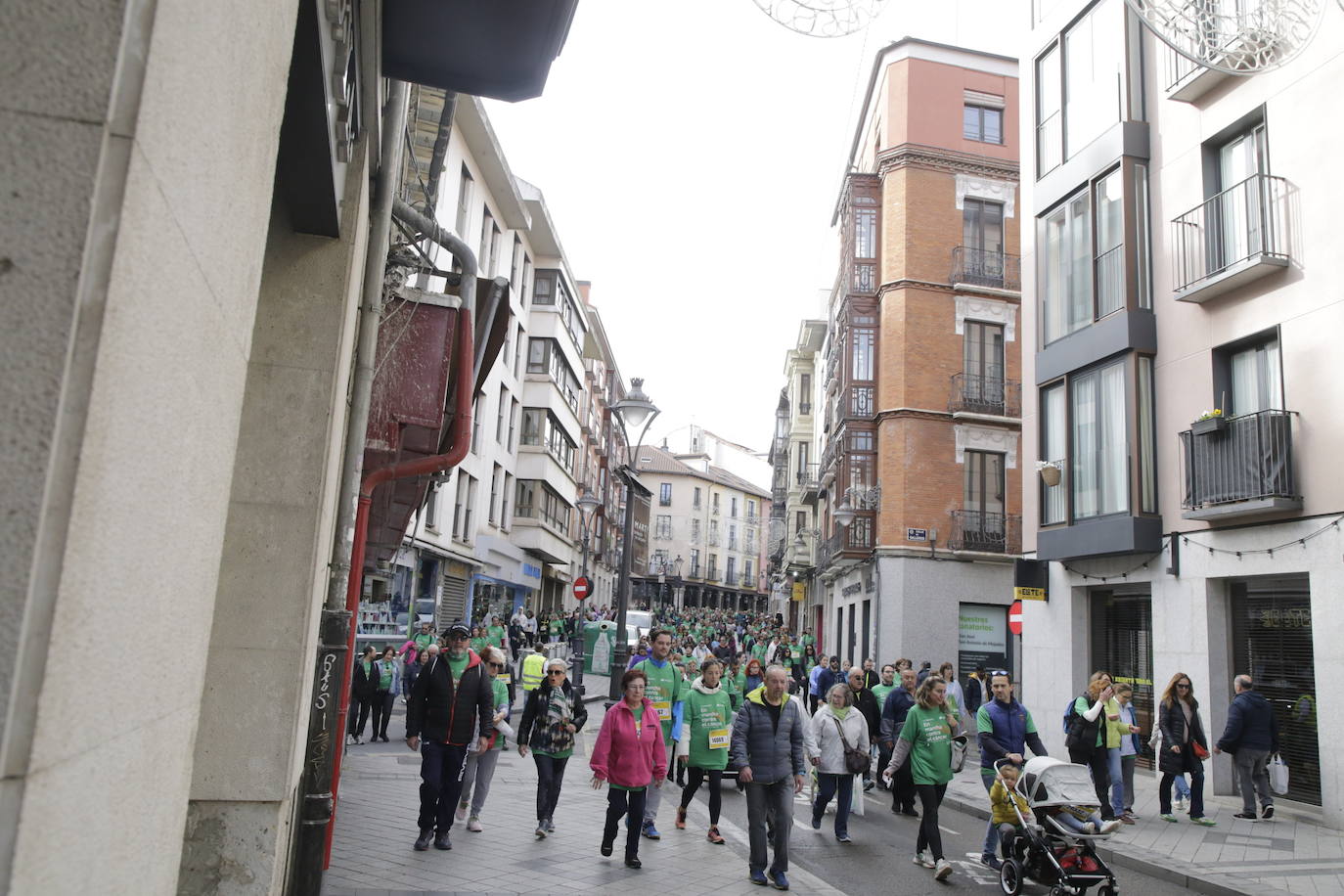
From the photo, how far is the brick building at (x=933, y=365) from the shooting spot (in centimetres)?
3070

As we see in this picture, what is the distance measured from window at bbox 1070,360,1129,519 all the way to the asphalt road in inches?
262

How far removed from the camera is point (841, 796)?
35.8 feet

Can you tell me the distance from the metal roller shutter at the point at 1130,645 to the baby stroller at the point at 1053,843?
8.96 metres

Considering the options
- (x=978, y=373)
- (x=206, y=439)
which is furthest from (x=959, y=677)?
(x=206, y=439)

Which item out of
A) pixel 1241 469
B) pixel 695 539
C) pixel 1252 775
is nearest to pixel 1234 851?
pixel 1252 775

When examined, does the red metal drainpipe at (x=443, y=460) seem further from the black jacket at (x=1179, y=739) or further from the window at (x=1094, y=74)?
the window at (x=1094, y=74)

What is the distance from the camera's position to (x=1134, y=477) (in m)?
17.0

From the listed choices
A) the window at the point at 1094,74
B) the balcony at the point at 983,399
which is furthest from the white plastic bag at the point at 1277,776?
the balcony at the point at 983,399

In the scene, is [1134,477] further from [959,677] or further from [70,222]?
[70,222]

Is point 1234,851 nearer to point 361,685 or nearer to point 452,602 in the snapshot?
point 361,685

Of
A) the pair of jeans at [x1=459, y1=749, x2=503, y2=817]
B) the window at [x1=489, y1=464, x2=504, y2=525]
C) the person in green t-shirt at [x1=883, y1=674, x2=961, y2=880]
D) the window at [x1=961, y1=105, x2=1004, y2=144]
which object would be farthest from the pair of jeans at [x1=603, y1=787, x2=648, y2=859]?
the window at [x1=961, y1=105, x2=1004, y2=144]

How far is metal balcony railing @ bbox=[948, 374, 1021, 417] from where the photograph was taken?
32.1m

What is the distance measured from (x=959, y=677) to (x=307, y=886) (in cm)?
2668

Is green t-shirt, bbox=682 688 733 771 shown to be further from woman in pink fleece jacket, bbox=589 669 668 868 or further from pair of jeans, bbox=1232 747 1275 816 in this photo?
pair of jeans, bbox=1232 747 1275 816
